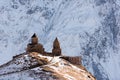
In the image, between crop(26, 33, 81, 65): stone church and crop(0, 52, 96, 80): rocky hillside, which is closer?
crop(0, 52, 96, 80): rocky hillside

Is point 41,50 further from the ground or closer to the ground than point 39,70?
further from the ground

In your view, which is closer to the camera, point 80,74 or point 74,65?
point 80,74

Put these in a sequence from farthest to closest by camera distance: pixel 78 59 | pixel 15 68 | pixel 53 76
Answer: pixel 78 59 < pixel 15 68 < pixel 53 76

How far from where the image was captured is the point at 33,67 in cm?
8450

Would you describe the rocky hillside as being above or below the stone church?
below

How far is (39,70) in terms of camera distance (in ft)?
269

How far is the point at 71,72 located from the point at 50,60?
17.5ft

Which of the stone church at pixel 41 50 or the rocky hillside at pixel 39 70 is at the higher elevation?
Answer: the stone church at pixel 41 50

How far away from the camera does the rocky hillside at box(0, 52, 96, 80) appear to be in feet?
264

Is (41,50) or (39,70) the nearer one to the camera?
(39,70)

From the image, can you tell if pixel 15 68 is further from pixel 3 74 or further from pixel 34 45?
pixel 34 45

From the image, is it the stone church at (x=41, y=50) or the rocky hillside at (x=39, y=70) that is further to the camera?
the stone church at (x=41, y=50)

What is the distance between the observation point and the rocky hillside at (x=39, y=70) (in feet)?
264

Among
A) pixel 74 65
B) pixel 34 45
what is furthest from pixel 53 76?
pixel 34 45
